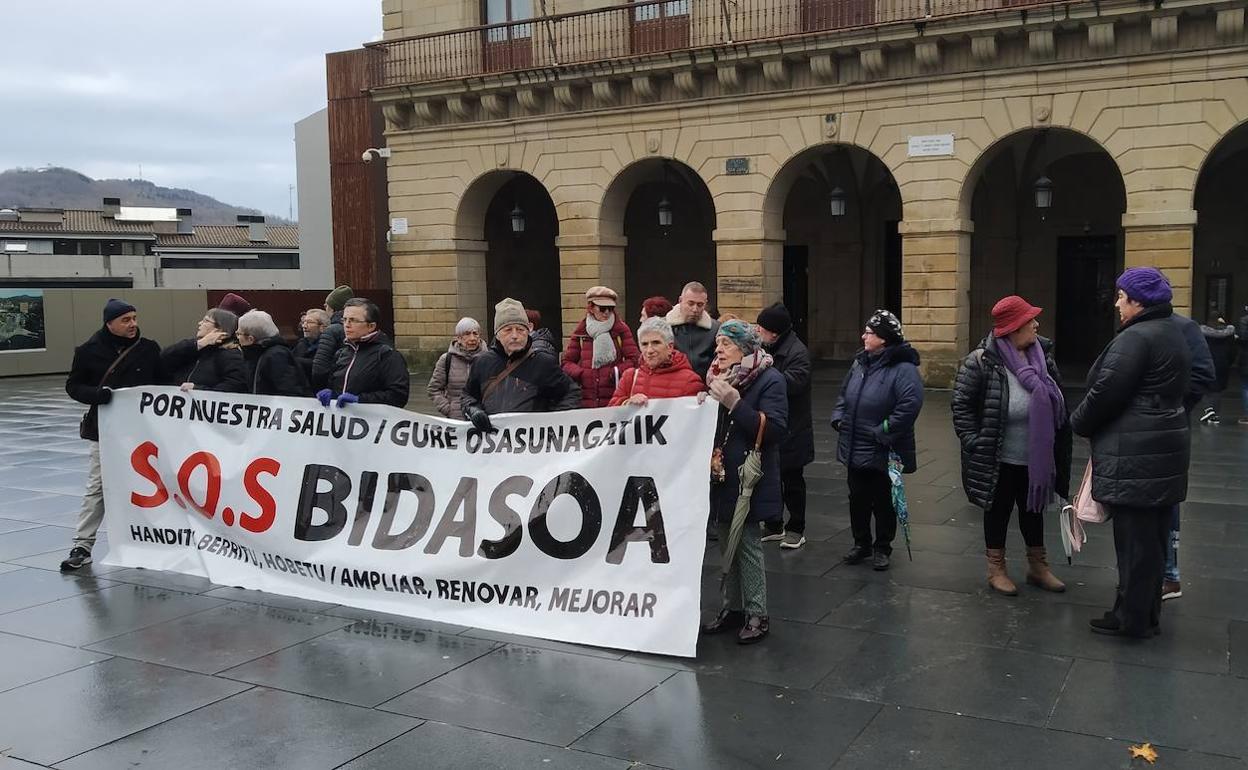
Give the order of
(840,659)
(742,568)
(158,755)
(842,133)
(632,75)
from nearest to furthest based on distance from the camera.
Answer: (158,755)
(840,659)
(742,568)
(842,133)
(632,75)

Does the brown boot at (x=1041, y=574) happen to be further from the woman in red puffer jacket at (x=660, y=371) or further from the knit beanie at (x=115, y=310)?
the knit beanie at (x=115, y=310)

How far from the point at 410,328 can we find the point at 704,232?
27.6 feet

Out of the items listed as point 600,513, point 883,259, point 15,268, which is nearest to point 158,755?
point 600,513

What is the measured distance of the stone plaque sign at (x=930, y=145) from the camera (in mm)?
18906

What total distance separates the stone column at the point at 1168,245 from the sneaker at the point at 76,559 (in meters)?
15.8

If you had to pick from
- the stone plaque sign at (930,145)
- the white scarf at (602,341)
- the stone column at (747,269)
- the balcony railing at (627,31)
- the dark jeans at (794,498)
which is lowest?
the dark jeans at (794,498)

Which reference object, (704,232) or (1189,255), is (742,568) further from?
(704,232)

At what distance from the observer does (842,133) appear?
1984 cm

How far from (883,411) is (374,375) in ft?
11.0

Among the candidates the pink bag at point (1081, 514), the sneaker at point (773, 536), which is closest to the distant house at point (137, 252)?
the sneaker at point (773, 536)

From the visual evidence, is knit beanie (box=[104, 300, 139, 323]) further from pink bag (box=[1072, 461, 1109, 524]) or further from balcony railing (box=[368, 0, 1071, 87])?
balcony railing (box=[368, 0, 1071, 87])

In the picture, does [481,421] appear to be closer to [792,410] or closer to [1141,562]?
[792,410]

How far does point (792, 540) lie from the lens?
7793mm

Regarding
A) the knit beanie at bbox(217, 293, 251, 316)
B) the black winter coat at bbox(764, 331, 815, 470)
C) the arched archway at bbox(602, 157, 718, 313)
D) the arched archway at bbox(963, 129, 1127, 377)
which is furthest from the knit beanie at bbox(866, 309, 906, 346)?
the arched archway at bbox(602, 157, 718, 313)
